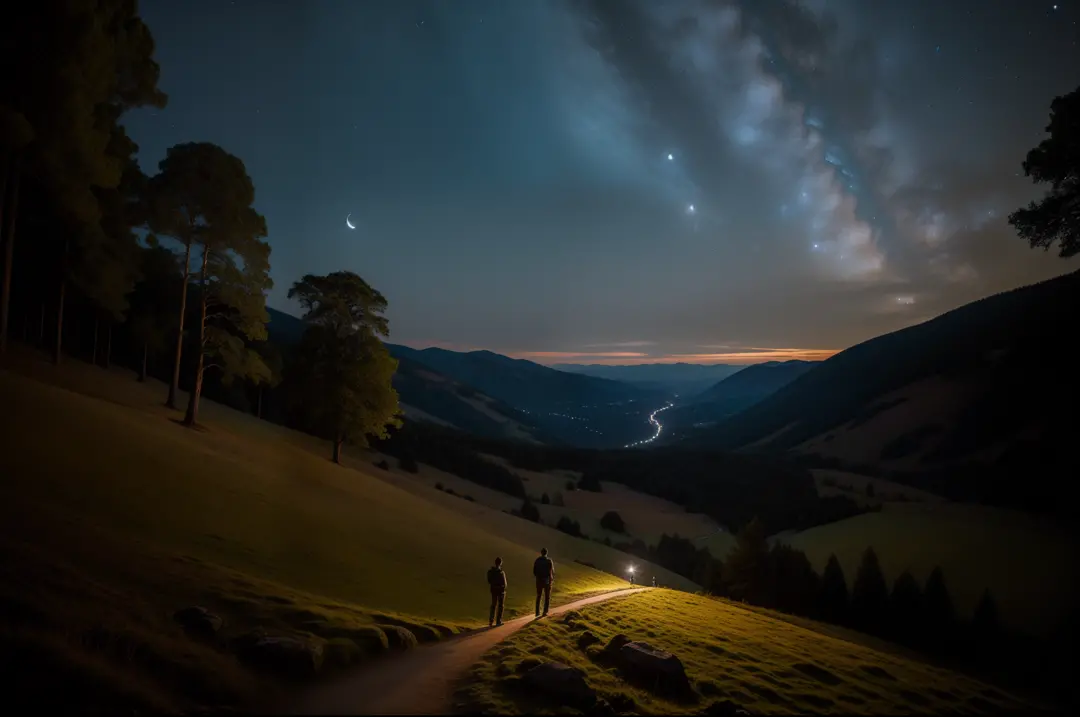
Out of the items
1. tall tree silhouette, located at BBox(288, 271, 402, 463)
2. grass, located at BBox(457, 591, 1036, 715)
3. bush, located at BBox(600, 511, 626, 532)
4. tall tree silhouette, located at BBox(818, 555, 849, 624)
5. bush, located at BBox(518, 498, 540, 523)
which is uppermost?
tall tree silhouette, located at BBox(288, 271, 402, 463)

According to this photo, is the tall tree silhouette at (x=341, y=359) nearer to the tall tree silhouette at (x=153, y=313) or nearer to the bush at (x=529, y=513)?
the tall tree silhouette at (x=153, y=313)

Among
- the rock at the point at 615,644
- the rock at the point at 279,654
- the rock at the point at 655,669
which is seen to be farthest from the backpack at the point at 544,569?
the rock at the point at 279,654

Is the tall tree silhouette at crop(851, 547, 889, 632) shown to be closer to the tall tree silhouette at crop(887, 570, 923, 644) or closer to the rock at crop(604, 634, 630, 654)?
the tall tree silhouette at crop(887, 570, 923, 644)

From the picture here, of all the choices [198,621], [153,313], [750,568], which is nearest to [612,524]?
[750,568]

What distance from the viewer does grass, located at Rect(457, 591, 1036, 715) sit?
9.55 metres

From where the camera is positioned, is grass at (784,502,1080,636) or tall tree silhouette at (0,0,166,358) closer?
tall tree silhouette at (0,0,166,358)

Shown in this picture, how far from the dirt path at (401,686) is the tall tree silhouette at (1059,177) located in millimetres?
20385

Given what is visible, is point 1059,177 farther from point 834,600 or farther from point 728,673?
point 834,600

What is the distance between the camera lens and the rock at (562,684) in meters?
8.94

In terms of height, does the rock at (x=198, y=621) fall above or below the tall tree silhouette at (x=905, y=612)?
above

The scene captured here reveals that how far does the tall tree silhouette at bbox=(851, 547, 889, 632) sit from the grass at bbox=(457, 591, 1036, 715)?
41621mm

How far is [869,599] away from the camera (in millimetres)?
51969

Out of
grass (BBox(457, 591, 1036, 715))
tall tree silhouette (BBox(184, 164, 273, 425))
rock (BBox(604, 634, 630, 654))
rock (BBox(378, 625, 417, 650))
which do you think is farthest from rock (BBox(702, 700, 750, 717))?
tall tree silhouette (BBox(184, 164, 273, 425))

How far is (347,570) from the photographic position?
17438 millimetres
